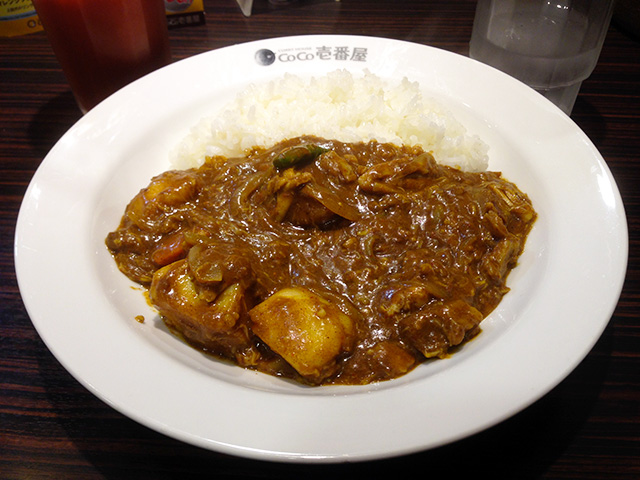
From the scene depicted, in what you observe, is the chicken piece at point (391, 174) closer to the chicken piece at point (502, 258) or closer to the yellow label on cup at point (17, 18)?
the chicken piece at point (502, 258)

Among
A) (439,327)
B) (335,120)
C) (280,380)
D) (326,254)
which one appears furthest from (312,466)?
(335,120)

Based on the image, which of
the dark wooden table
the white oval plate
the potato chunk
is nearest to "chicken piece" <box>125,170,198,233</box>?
the white oval plate

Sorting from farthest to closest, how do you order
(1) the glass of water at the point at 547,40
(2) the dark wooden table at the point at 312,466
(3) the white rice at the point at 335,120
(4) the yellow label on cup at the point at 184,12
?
(4) the yellow label on cup at the point at 184,12
(1) the glass of water at the point at 547,40
(3) the white rice at the point at 335,120
(2) the dark wooden table at the point at 312,466

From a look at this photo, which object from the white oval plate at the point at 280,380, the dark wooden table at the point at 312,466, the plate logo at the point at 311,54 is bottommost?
the dark wooden table at the point at 312,466

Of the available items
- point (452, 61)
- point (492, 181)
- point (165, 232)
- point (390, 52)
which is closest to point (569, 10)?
point (452, 61)

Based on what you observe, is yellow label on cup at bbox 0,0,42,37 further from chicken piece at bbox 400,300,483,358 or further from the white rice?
chicken piece at bbox 400,300,483,358

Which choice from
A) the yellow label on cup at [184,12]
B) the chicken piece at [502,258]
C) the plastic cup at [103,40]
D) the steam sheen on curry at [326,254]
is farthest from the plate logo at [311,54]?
the chicken piece at [502,258]

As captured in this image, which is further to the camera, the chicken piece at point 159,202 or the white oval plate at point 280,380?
the chicken piece at point 159,202

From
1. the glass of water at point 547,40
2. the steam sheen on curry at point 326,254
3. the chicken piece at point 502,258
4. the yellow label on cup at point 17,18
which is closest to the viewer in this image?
the steam sheen on curry at point 326,254
